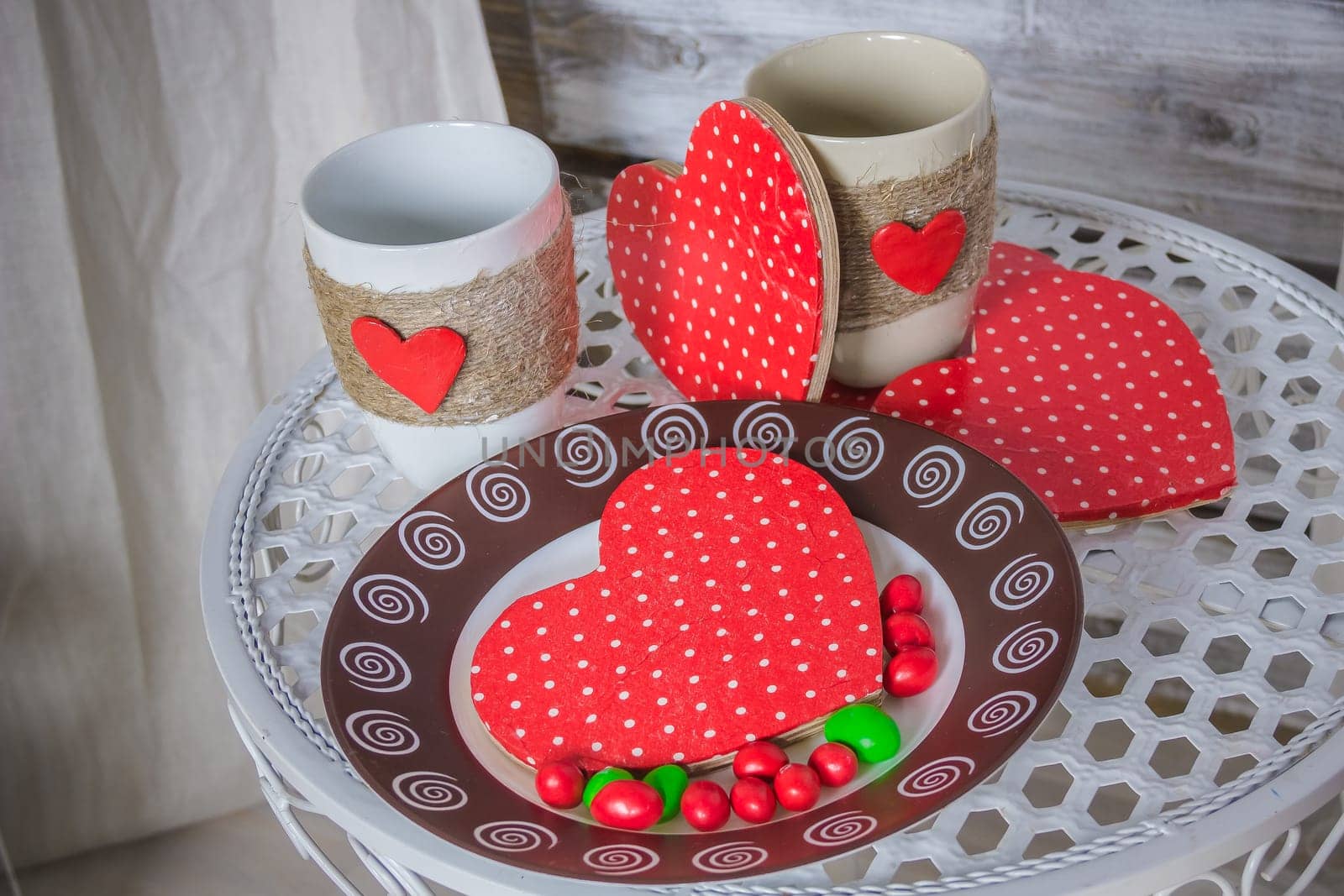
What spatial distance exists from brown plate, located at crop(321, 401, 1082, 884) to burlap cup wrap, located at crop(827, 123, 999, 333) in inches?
2.4

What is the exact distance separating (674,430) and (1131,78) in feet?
1.63

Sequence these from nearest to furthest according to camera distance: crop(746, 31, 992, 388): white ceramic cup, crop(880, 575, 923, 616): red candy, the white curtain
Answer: crop(880, 575, 923, 616): red candy
crop(746, 31, 992, 388): white ceramic cup
the white curtain

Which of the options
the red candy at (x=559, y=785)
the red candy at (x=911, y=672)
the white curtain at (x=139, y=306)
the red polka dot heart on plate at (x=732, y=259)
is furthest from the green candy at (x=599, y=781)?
the white curtain at (x=139, y=306)

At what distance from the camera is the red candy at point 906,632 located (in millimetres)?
496

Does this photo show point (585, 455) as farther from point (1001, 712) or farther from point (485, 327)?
point (1001, 712)

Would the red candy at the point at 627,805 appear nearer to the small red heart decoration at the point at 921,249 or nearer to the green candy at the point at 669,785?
the green candy at the point at 669,785

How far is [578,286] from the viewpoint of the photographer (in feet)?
2.59

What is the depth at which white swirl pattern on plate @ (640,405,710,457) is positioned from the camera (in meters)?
0.60

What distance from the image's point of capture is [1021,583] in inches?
19.6

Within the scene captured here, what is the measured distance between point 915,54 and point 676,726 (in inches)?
14.6

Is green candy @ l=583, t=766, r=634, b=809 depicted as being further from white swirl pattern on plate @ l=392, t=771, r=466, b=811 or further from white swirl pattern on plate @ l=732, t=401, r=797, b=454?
white swirl pattern on plate @ l=732, t=401, r=797, b=454

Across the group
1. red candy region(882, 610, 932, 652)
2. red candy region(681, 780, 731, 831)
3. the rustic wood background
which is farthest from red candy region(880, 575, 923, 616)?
the rustic wood background

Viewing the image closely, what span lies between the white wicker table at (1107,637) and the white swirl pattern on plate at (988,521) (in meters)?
0.07

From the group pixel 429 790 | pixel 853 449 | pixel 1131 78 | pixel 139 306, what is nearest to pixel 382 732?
pixel 429 790
